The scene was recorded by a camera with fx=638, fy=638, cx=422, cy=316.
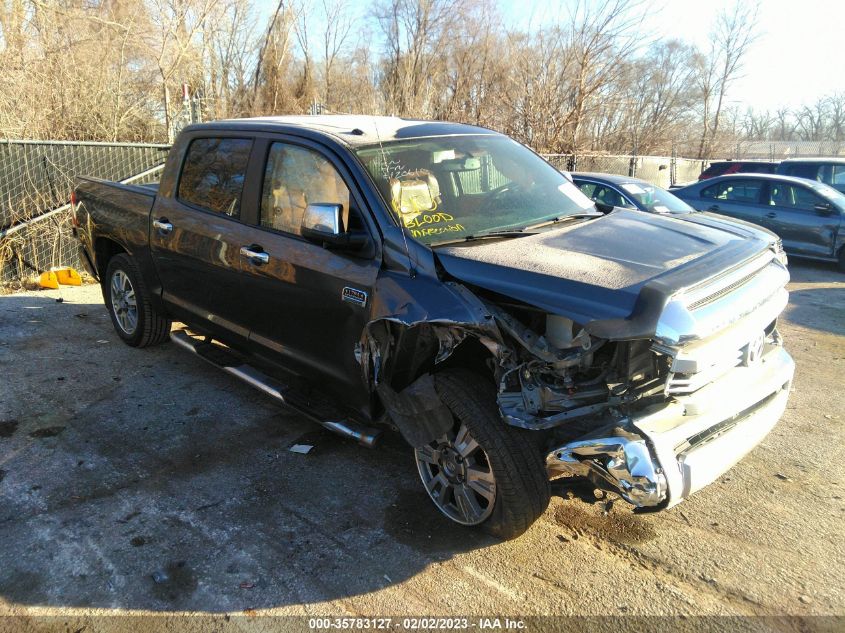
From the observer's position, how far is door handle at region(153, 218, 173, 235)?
4902mm

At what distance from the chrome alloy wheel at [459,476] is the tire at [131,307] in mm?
3288

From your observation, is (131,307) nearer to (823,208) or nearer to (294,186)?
(294,186)

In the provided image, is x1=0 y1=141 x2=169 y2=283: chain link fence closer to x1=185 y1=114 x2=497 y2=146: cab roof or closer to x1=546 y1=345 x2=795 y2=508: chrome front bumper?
x1=185 y1=114 x2=497 y2=146: cab roof

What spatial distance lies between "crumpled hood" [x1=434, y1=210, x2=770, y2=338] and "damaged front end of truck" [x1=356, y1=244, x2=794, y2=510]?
0.03 metres

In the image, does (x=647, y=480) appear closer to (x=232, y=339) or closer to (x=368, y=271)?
(x=368, y=271)

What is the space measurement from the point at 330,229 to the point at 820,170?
45.7 ft

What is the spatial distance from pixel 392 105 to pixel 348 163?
15755 mm

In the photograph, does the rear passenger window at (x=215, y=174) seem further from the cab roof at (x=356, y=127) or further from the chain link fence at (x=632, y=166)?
the chain link fence at (x=632, y=166)

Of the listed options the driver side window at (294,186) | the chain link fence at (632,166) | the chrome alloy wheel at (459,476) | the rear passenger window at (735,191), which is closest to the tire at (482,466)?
the chrome alloy wheel at (459,476)

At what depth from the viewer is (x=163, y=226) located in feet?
16.3

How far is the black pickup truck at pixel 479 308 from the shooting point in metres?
2.75

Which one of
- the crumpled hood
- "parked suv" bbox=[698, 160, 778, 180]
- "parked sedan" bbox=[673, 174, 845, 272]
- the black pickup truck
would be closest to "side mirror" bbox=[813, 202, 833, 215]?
"parked sedan" bbox=[673, 174, 845, 272]

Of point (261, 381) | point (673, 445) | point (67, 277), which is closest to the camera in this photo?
point (673, 445)

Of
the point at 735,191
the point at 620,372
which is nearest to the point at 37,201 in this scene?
the point at 620,372
